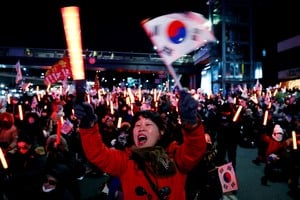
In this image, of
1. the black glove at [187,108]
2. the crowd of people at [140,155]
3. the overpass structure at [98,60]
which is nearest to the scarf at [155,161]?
the crowd of people at [140,155]

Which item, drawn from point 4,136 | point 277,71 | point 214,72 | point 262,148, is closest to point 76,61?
point 4,136

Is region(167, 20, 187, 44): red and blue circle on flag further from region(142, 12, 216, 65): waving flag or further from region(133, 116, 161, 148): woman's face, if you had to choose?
region(133, 116, 161, 148): woman's face

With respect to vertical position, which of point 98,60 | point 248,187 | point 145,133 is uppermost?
point 98,60

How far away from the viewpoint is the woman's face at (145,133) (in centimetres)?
316

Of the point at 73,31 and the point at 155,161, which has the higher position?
the point at 73,31

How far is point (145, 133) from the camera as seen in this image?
317 centimetres

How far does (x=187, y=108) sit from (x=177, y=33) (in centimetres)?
79

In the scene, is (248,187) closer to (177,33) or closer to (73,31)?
(177,33)

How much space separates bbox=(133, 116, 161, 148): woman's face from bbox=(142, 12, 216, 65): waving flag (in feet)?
2.01

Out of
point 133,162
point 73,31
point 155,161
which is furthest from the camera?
point 133,162

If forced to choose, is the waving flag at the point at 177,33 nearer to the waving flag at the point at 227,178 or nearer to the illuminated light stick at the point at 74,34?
the illuminated light stick at the point at 74,34

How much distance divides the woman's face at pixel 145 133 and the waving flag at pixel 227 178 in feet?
8.77

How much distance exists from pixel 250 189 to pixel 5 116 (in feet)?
19.3

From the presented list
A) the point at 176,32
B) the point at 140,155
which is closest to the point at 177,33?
the point at 176,32
